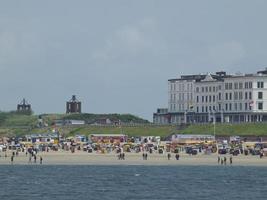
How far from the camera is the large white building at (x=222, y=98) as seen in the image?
183625 mm

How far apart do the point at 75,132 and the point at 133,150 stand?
4690cm
